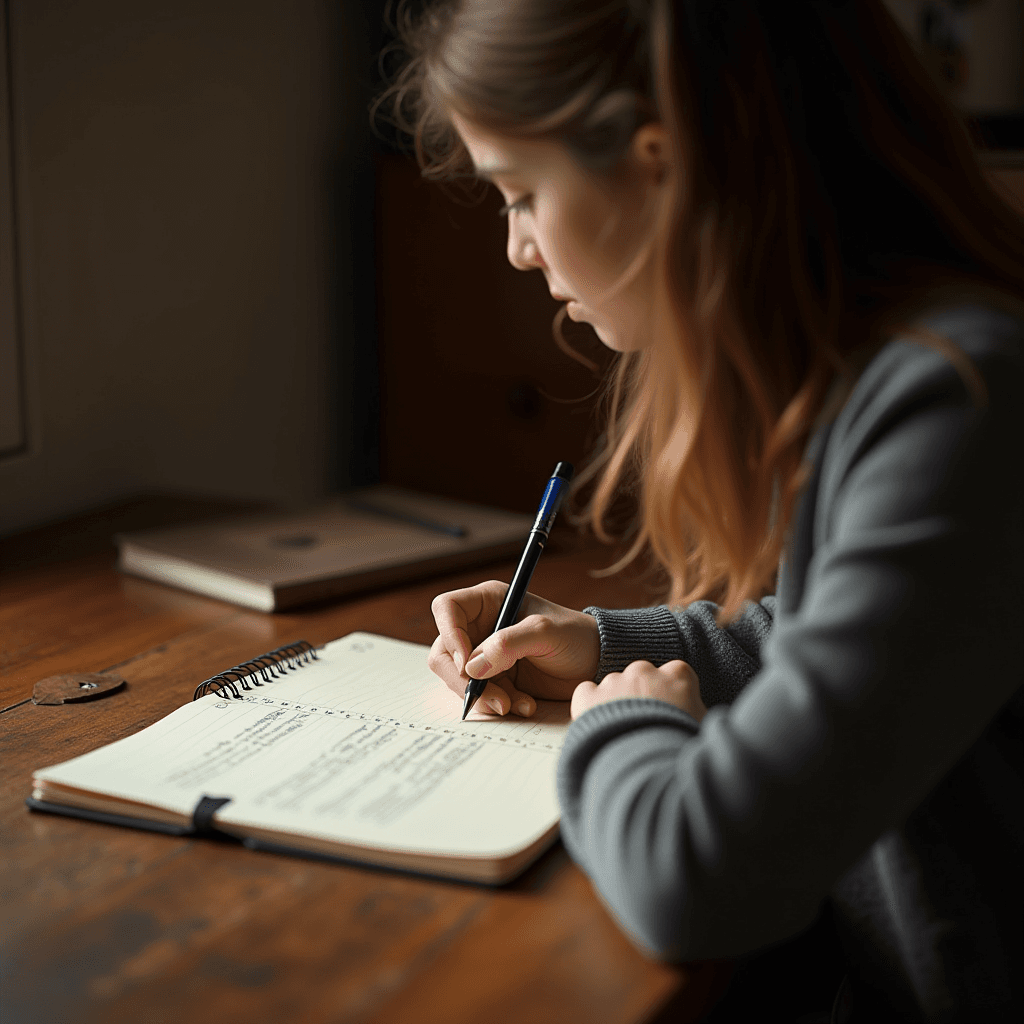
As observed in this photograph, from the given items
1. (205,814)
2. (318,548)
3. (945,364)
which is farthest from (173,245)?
(945,364)

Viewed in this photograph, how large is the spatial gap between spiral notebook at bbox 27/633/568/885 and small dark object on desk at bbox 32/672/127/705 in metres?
0.08

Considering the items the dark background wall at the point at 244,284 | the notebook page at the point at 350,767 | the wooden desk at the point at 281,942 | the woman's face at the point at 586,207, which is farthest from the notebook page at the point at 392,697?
the dark background wall at the point at 244,284

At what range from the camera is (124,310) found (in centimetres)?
130

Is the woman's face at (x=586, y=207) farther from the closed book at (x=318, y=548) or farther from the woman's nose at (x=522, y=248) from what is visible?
the closed book at (x=318, y=548)

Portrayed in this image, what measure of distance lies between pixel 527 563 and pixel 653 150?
32 centimetres

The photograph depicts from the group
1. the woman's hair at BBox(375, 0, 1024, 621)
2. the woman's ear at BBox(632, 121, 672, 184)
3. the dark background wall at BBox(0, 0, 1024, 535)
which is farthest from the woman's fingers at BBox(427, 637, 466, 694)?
the dark background wall at BBox(0, 0, 1024, 535)

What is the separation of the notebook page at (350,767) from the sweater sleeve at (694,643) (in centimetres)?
9

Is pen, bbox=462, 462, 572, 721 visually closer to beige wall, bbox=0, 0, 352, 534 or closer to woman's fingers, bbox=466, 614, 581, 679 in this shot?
woman's fingers, bbox=466, 614, 581, 679

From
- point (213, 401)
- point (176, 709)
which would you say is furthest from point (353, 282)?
point (176, 709)

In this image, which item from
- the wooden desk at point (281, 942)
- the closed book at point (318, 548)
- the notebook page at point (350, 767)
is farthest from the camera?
the closed book at point (318, 548)

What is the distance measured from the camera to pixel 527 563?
30.1 inches

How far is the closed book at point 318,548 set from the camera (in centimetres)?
95

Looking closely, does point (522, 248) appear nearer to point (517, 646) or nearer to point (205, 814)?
point (517, 646)

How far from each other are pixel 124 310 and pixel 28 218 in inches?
6.9
